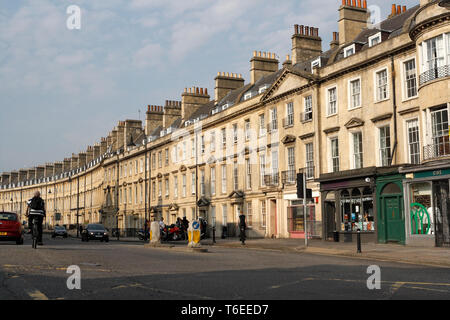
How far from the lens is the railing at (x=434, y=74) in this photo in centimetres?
2398

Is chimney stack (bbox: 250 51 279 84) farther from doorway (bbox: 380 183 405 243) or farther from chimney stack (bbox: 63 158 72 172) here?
chimney stack (bbox: 63 158 72 172)

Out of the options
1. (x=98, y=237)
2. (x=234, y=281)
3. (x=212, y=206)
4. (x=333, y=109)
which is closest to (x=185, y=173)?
(x=212, y=206)

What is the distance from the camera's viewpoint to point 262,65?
49688 mm

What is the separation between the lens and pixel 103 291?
25.6 ft

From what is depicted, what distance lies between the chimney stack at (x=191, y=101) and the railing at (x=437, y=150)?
3790 cm

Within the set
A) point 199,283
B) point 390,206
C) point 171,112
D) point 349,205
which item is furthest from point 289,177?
point 171,112

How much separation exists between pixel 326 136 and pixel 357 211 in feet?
19.8

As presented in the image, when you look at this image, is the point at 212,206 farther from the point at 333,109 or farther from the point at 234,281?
the point at 234,281

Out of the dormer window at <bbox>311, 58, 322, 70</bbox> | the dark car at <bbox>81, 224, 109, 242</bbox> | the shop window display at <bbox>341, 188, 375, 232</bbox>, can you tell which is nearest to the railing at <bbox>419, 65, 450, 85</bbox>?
the shop window display at <bbox>341, 188, 375, 232</bbox>

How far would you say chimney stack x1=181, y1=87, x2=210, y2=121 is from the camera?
60469mm

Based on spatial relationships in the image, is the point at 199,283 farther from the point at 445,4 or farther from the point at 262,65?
the point at 262,65

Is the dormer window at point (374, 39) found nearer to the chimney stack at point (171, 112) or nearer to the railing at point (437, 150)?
the railing at point (437, 150)

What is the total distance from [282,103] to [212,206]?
46.7ft

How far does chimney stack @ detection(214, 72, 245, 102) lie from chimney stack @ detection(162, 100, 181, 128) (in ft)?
42.3
